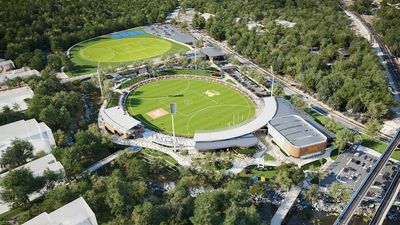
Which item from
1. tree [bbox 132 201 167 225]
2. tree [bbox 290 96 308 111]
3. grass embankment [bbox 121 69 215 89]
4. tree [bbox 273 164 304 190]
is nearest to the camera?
tree [bbox 132 201 167 225]

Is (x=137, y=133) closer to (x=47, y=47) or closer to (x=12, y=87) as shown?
(x=12, y=87)

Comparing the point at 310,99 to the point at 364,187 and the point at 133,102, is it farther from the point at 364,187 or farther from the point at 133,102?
the point at 133,102

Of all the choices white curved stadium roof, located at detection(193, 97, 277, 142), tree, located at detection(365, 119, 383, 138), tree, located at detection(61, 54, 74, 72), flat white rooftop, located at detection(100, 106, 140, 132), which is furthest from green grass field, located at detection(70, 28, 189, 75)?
tree, located at detection(365, 119, 383, 138)

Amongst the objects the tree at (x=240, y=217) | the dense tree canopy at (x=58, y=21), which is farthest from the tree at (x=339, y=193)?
the dense tree canopy at (x=58, y=21)

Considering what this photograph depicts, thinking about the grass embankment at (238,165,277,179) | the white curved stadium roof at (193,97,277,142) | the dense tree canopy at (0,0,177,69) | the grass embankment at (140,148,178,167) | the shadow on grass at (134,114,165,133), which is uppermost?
the dense tree canopy at (0,0,177,69)

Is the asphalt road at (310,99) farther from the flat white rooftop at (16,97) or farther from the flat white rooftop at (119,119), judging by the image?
the flat white rooftop at (16,97)

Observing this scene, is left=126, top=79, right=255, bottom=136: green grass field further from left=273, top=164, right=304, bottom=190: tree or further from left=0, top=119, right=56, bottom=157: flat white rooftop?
left=273, top=164, right=304, bottom=190: tree

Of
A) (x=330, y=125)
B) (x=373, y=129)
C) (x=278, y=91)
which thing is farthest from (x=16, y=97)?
(x=373, y=129)
